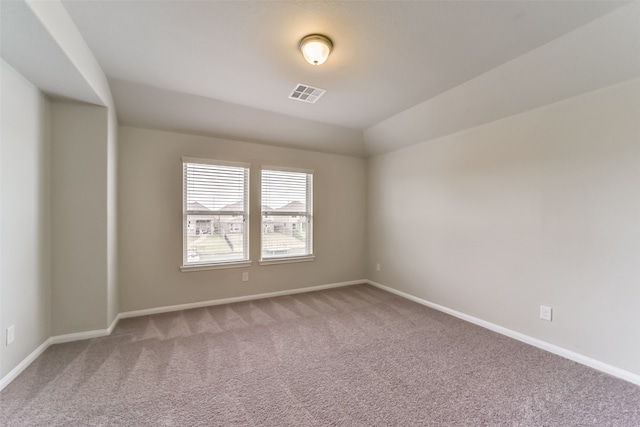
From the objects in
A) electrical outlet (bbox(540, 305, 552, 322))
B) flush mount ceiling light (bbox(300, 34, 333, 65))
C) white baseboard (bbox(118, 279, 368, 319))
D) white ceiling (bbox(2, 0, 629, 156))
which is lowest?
white baseboard (bbox(118, 279, 368, 319))

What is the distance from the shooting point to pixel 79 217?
103 inches

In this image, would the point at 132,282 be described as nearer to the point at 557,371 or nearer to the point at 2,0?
the point at 2,0

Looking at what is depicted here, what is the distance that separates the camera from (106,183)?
270 centimetres

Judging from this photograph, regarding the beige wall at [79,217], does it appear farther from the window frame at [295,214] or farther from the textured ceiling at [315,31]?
the window frame at [295,214]

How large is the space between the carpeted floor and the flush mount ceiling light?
2.51 metres

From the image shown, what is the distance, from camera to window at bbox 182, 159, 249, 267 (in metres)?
3.59

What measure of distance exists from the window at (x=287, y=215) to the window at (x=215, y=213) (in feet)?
1.08

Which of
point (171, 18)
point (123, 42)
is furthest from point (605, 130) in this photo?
point (123, 42)

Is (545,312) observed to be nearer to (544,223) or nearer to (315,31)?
(544,223)

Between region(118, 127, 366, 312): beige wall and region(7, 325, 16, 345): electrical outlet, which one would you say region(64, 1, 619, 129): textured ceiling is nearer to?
region(118, 127, 366, 312): beige wall

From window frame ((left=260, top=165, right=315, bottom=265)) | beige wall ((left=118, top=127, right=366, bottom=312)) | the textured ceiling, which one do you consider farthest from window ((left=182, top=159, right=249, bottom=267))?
the textured ceiling

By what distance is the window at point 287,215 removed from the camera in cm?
410

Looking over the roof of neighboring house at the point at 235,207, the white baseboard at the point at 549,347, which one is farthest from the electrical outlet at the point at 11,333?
the white baseboard at the point at 549,347

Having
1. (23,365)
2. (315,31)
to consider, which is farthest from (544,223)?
(23,365)
